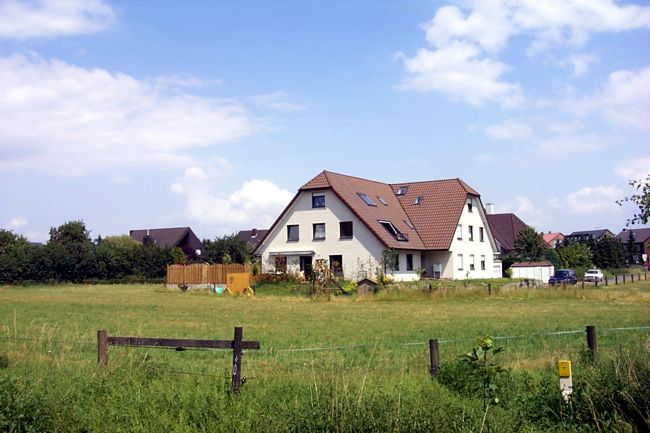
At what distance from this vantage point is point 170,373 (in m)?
9.71

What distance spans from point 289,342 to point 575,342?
21.3 feet

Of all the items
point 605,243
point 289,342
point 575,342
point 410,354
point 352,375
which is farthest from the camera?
point 605,243

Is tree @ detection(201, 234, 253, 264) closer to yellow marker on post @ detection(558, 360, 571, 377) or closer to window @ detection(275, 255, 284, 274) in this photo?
window @ detection(275, 255, 284, 274)

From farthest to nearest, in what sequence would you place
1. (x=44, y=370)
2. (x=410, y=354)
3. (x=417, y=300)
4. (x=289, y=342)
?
1. (x=417, y=300)
2. (x=289, y=342)
3. (x=410, y=354)
4. (x=44, y=370)

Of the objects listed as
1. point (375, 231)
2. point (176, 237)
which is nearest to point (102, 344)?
point (375, 231)

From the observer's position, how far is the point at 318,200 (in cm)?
5028

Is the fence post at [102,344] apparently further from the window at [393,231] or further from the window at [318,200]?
the window at [318,200]

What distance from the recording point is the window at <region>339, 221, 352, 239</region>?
1912 inches

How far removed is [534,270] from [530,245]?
644 cm

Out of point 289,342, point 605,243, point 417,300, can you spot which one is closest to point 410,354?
point 289,342

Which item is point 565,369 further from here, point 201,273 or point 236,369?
point 201,273

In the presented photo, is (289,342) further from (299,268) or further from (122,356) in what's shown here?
(299,268)

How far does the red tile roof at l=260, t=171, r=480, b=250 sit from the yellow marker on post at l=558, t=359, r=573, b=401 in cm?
3758

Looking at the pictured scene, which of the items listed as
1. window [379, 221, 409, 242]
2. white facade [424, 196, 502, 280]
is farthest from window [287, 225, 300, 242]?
white facade [424, 196, 502, 280]
